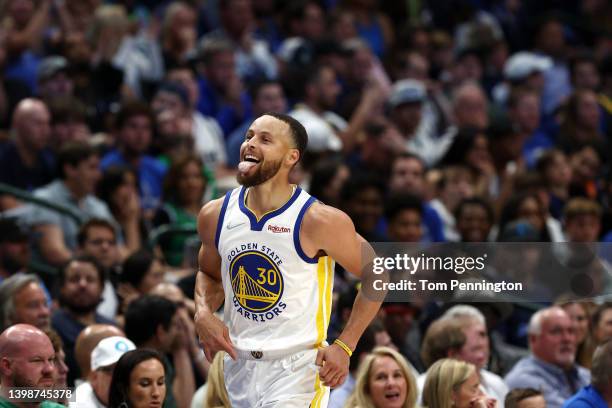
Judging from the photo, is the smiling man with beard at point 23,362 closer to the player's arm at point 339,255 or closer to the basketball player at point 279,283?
the basketball player at point 279,283

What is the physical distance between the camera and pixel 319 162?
11719mm

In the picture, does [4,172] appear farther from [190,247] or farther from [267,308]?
[267,308]

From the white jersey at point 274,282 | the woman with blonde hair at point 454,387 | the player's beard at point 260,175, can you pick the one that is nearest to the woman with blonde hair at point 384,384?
the woman with blonde hair at point 454,387

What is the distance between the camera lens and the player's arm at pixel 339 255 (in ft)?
20.4

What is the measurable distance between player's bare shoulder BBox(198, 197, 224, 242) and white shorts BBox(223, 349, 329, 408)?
2.16 ft

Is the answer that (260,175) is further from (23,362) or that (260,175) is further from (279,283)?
(23,362)

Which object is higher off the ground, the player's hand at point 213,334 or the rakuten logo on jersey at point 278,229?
the rakuten logo on jersey at point 278,229

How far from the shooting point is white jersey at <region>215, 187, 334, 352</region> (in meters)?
6.34

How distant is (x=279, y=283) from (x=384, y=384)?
5.60 feet

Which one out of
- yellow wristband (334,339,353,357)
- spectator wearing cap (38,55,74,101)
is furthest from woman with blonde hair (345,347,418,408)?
spectator wearing cap (38,55,74,101)

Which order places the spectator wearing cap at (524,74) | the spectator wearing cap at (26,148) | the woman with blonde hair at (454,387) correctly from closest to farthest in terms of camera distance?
the woman with blonde hair at (454,387), the spectator wearing cap at (26,148), the spectator wearing cap at (524,74)

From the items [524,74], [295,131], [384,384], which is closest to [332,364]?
[295,131]

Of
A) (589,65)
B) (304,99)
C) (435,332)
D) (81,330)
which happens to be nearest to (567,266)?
(435,332)

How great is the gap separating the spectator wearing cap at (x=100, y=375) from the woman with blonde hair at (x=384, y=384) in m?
1.37
